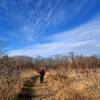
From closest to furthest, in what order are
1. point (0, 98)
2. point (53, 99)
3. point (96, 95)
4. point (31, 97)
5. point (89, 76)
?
point (0, 98) < point (96, 95) < point (53, 99) < point (31, 97) < point (89, 76)

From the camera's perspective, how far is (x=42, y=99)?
13344 mm

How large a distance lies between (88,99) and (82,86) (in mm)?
3805

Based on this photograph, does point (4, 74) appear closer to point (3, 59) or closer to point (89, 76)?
point (3, 59)

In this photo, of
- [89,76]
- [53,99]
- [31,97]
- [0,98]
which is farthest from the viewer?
[89,76]

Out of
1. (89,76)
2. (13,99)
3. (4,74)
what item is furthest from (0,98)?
(89,76)

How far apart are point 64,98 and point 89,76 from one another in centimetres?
463

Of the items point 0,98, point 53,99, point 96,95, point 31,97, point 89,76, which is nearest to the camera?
point 0,98

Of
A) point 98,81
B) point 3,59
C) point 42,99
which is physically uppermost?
point 3,59

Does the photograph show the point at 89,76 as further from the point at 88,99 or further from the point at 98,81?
the point at 88,99

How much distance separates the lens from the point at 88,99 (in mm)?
10523

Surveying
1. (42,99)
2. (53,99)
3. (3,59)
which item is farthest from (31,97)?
(3,59)

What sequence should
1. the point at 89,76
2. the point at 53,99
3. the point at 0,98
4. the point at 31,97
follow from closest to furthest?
the point at 0,98 → the point at 53,99 → the point at 31,97 → the point at 89,76

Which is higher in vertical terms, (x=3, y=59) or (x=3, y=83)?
(x=3, y=59)

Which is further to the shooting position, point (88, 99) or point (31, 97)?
point (31, 97)
